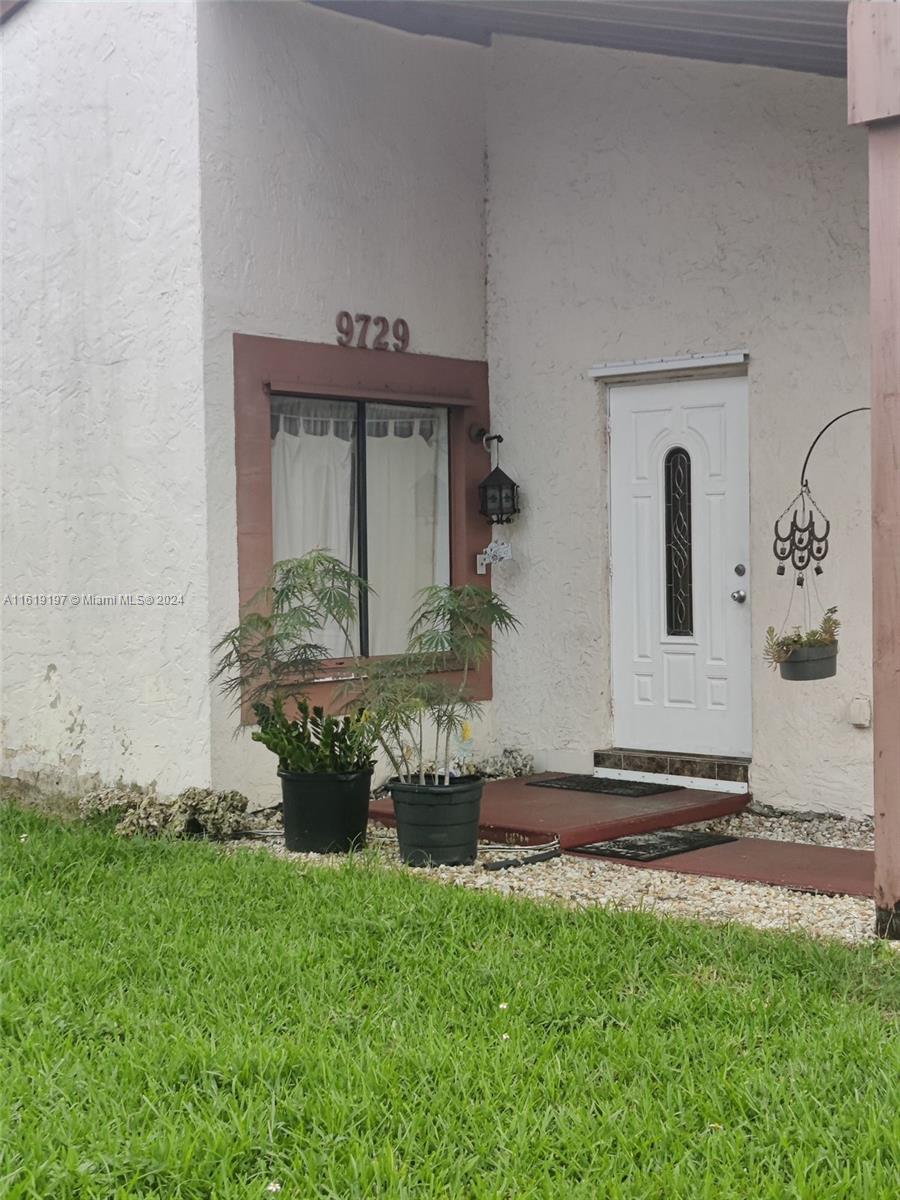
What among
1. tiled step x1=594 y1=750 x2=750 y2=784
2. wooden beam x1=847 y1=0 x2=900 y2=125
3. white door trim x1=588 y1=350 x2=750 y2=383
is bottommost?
tiled step x1=594 y1=750 x2=750 y2=784

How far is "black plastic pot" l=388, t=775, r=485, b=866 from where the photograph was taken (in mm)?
6375

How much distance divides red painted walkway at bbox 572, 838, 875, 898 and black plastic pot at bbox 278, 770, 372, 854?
3.96ft

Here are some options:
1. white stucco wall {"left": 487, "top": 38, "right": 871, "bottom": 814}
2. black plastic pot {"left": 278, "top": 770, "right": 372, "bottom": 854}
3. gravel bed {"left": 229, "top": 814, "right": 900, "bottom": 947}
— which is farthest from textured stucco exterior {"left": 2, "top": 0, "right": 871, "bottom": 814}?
gravel bed {"left": 229, "top": 814, "right": 900, "bottom": 947}

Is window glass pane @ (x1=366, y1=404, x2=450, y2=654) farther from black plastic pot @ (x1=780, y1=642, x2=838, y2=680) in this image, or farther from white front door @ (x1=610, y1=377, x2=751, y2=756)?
black plastic pot @ (x1=780, y1=642, x2=838, y2=680)

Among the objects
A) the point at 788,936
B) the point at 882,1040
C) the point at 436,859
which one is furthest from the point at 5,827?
the point at 882,1040

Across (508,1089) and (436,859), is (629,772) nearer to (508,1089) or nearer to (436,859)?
(436,859)

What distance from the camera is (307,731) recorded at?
22.6ft

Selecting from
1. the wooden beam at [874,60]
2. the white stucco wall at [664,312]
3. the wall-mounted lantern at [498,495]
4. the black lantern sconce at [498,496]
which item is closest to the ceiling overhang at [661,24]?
the white stucco wall at [664,312]

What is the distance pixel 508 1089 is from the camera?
3588 millimetres

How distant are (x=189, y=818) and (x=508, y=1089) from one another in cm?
A: 386

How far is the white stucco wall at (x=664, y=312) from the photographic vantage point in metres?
7.40

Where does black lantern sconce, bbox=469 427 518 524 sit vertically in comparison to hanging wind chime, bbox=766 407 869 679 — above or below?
above

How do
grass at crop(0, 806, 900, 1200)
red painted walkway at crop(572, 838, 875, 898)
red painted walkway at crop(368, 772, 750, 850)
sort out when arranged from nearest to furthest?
grass at crop(0, 806, 900, 1200), red painted walkway at crop(572, 838, 875, 898), red painted walkway at crop(368, 772, 750, 850)

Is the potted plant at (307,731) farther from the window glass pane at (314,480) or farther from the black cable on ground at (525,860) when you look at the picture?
the window glass pane at (314,480)
